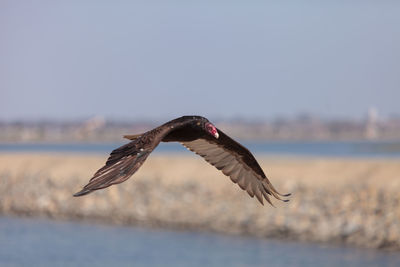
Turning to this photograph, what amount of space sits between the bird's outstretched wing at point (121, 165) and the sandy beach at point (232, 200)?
1574cm

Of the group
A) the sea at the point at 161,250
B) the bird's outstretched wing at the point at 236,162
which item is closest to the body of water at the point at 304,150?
the sea at the point at 161,250

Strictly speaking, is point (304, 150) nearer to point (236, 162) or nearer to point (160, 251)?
point (160, 251)

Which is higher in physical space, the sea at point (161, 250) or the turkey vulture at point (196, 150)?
the turkey vulture at point (196, 150)

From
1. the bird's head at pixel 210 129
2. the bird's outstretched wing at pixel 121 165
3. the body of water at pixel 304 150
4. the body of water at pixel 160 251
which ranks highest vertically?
the body of water at pixel 304 150

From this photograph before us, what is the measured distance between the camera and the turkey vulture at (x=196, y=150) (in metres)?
8.30

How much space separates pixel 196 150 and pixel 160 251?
1215 cm

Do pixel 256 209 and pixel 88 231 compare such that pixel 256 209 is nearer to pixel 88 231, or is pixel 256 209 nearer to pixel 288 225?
pixel 288 225

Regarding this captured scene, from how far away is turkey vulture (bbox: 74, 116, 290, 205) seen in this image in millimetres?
8305

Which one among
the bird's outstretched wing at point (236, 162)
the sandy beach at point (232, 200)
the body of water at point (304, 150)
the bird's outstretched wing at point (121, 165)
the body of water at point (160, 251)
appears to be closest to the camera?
the bird's outstretched wing at point (121, 165)

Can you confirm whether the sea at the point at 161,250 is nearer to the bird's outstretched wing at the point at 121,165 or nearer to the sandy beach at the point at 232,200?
the sandy beach at the point at 232,200

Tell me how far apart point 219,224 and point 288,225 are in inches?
104

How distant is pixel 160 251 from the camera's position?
2411cm

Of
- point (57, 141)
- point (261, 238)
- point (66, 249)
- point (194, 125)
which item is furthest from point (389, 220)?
point (57, 141)

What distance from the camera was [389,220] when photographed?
2442 centimetres
